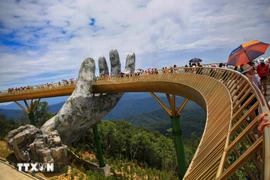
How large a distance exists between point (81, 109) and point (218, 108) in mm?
18743

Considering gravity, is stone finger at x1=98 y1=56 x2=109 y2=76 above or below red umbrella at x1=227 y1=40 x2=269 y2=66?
above

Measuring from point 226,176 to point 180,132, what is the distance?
1307 cm

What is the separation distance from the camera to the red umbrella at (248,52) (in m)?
6.98

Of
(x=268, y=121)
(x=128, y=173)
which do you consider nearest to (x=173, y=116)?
(x=268, y=121)

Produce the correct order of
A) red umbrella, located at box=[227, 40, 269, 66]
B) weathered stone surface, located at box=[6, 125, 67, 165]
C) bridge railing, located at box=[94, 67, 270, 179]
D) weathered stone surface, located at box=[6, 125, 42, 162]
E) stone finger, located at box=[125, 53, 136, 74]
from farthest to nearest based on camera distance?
stone finger, located at box=[125, 53, 136, 74]
weathered stone surface, located at box=[6, 125, 42, 162]
weathered stone surface, located at box=[6, 125, 67, 165]
red umbrella, located at box=[227, 40, 269, 66]
bridge railing, located at box=[94, 67, 270, 179]

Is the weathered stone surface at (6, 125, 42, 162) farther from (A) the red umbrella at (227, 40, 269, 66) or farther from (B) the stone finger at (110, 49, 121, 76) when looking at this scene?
(A) the red umbrella at (227, 40, 269, 66)

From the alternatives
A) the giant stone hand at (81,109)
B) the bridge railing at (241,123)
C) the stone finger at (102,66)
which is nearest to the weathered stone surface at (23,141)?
the giant stone hand at (81,109)

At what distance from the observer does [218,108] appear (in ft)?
20.3

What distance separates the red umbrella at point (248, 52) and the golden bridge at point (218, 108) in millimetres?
427

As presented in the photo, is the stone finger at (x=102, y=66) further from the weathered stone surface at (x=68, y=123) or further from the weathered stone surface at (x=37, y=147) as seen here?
the weathered stone surface at (x=37, y=147)

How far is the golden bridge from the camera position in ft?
9.05

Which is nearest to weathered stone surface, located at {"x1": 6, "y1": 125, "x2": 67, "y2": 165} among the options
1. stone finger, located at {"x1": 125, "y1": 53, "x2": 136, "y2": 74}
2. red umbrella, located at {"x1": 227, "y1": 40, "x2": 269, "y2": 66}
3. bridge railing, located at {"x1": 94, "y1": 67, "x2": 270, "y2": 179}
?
bridge railing, located at {"x1": 94, "y1": 67, "x2": 270, "y2": 179}

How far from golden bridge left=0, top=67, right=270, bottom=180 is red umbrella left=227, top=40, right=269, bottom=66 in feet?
1.40

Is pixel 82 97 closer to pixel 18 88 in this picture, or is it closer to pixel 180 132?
pixel 180 132
